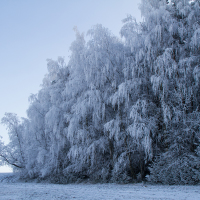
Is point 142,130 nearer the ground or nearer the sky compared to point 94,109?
nearer the ground

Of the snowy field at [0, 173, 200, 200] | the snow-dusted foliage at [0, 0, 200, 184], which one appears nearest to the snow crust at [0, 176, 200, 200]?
the snowy field at [0, 173, 200, 200]

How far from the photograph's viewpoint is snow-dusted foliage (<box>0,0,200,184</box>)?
718 cm

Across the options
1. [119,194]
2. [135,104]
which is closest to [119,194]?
[119,194]

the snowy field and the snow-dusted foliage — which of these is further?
the snow-dusted foliage

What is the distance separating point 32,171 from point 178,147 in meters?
10.2

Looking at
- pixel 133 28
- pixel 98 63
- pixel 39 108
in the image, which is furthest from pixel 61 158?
pixel 133 28

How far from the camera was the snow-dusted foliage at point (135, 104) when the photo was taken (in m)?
7.18

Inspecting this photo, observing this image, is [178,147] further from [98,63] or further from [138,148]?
[98,63]

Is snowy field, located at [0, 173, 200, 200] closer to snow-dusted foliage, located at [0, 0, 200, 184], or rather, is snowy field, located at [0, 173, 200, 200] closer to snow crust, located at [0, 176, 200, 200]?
snow crust, located at [0, 176, 200, 200]

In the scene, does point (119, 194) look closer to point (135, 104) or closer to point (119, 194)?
point (119, 194)

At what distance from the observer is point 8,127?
53.7 feet

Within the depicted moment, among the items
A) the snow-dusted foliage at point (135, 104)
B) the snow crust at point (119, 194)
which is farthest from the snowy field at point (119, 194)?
the snow-dusted foliage at point (135, 104)

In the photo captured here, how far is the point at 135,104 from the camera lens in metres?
8.02

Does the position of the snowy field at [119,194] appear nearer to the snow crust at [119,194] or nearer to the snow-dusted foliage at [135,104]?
the snow crust at [119,194]
